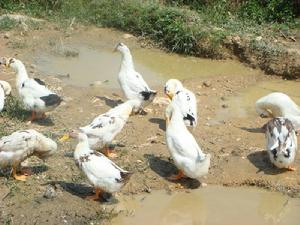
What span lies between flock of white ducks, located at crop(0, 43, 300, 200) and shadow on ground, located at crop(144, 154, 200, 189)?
0.10m

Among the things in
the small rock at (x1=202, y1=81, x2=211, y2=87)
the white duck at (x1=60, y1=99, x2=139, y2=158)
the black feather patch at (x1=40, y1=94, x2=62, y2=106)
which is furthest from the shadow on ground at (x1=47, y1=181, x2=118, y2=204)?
the small rock at (x1=202, y1=81, x2=211, y2=87)

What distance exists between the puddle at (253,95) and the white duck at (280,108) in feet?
1.37

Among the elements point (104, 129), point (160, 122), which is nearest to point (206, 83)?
point (160, 122)

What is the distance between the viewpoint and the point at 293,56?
39.5 ft

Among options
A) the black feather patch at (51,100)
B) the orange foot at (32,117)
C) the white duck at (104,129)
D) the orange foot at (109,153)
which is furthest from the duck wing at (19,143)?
the orange foot at (32,117)

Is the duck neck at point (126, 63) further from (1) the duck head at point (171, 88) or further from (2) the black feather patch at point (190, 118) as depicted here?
(2) the black feather patch at point (190, 118)

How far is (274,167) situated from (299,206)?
0.84 meters

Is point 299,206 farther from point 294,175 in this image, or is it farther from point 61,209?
point 61,209

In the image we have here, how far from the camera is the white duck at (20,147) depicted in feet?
24.6

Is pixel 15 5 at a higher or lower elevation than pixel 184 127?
lower

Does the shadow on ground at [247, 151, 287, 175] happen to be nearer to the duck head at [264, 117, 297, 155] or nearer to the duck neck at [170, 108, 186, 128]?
the duck head at [264, 117, 297, 155]

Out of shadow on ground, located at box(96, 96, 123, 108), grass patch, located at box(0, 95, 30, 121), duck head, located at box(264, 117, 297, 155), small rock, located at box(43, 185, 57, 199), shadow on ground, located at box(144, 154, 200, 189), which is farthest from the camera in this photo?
shadow on ground, located at box(96, 96, 123, 108)

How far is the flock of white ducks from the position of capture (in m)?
7.34

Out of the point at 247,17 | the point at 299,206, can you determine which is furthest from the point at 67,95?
the point at 247,17
